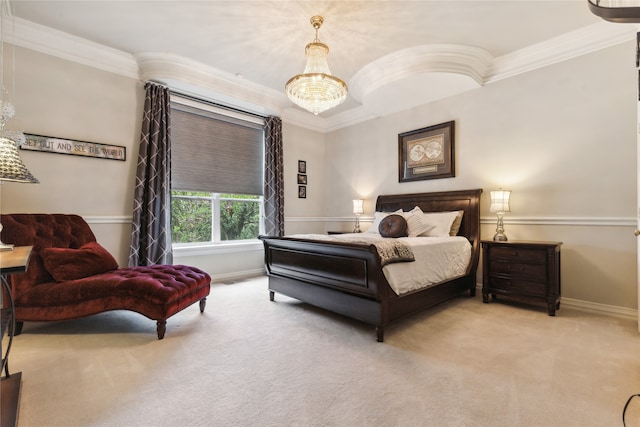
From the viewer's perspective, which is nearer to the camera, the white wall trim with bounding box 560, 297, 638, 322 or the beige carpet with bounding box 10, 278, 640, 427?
the beige carpet with bounding box 10, 278, 640, 427

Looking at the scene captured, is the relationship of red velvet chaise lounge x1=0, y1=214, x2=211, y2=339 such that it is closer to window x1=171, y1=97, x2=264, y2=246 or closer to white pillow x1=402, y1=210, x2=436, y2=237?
window x1=171, y1=97, x2=264, y2=246

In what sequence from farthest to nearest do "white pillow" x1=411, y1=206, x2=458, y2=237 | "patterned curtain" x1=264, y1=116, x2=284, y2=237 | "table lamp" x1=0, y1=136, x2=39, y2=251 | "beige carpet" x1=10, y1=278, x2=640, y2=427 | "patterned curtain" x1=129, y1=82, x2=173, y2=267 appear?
1. "patterned curtain" x1=264, y1=116, x2=284, y2=237
2. "white pillow" x1=411, y1=206, x2=458, y2=237
3. "patterned curtain" x1=129, y1=82, x2=173, y2=267
4. "table lamp" x1=0, y1=136, x2=39, y2=251
5. "beige carpet" x1=10, y1=278, x2=640, y2=427

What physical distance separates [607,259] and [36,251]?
543 cm

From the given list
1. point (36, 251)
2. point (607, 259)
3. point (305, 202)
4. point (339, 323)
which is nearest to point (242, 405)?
point (339, 323)

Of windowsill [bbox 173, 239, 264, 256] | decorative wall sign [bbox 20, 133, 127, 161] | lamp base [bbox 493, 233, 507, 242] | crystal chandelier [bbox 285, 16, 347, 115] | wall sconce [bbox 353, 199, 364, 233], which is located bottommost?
windowsill [bbox 173, 239, 264, 256]

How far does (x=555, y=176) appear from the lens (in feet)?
10.8

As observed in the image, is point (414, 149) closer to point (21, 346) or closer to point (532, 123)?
point (532, 123)

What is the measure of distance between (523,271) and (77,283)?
4.17 meters

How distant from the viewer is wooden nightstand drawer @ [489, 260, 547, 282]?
296cm

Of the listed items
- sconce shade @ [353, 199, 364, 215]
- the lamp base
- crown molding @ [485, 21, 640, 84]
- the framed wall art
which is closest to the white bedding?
the lamp base

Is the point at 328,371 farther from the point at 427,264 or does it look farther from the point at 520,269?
the point at 520,269

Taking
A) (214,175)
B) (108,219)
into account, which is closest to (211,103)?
(214,175)

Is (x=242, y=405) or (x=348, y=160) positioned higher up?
(x=348, y=160)

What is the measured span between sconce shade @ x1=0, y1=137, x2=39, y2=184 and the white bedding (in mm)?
2309
